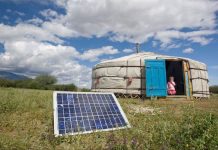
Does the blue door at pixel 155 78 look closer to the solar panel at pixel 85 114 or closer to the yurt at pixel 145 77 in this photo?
the yurt at pixel 145 77

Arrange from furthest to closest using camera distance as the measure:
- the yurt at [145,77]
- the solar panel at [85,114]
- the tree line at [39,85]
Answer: the tree line at [39,85]
the yurt at [145,77]
the solar panel at [85,114]

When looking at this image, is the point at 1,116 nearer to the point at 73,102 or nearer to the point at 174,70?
the point at 73,102

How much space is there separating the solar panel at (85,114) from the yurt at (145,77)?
8999mm

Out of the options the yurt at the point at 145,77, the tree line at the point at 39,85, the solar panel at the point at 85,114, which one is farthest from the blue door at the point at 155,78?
the tree line at the point at 39,85

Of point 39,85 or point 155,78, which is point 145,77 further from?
point 39,85

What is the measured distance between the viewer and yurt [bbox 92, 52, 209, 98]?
14.4 m

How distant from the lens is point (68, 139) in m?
4.25

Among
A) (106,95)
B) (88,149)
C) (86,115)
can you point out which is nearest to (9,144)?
(88,149)

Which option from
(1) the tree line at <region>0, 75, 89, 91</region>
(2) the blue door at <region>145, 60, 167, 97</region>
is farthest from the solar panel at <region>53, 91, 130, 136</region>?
(1) the tree line at <region>0, 75, 89, 91</region>

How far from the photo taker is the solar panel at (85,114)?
458cm

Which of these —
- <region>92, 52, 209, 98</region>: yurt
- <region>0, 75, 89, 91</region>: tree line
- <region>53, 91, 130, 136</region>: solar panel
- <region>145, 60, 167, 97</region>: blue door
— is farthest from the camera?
<region>0, 75, 89, 91</region>: tree line

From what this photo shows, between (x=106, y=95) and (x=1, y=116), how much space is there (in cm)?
268

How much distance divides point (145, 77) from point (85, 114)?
10010mm

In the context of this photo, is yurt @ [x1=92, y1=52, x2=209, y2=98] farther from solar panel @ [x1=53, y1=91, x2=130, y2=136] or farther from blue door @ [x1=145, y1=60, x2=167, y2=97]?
solar panel @ [x1=53, y1=91, x2=130, y2=136]
